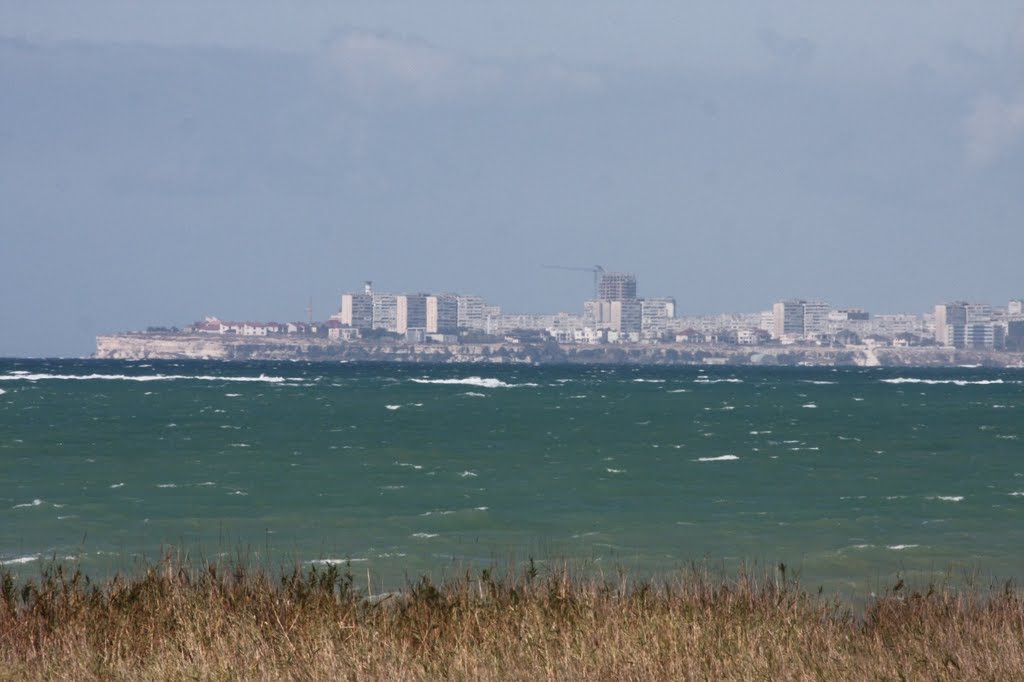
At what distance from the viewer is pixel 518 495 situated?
27891 millimetres

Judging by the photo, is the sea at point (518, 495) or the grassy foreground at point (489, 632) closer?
the grassy foreground at point (489, 632)

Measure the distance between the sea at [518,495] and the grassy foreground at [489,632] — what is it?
1383 millimetres

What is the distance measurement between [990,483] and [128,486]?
19.0 meters

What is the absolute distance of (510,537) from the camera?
21.3m

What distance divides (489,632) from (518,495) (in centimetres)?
1828

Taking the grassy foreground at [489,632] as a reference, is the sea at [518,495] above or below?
below

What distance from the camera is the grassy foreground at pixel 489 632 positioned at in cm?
855

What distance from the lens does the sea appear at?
61.2 ft

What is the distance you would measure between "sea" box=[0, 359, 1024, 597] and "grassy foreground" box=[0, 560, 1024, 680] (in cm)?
138

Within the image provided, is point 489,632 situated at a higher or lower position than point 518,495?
higher

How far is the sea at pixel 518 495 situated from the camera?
18641 millimetres

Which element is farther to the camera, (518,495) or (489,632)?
(518,495)

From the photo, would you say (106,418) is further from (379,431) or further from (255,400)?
(255,400)

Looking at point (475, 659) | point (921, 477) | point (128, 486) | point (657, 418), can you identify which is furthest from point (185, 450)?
point (475, 659)
